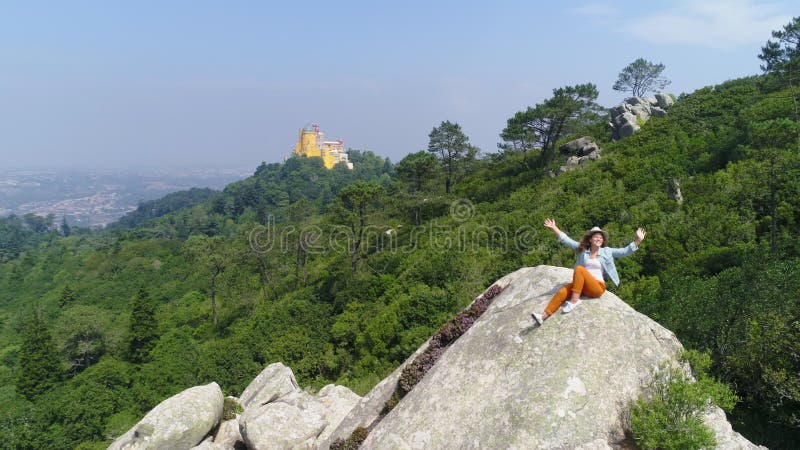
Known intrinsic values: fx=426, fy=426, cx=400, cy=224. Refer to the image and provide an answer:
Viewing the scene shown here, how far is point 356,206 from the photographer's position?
45219 mm

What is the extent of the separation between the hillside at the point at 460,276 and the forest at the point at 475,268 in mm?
134

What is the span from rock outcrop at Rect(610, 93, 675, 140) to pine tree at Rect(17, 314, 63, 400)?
74.7 m

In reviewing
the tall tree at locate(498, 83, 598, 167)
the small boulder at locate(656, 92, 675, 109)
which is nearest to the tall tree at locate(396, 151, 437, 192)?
the tall tree at locate(498, 83, 598, 167)

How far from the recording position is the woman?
9016 millimetres

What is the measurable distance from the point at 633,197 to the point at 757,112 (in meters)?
18.5

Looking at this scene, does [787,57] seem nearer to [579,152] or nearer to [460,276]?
[579,152]

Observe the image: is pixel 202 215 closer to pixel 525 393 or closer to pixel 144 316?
pixel 144 316

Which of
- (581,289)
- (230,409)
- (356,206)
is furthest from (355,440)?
(356,206)

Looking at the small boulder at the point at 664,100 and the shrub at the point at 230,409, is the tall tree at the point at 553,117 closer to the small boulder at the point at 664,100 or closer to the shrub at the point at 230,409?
the small boulder at the point at 664,100

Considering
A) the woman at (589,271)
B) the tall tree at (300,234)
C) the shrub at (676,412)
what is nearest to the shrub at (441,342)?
the woman at (589,271)

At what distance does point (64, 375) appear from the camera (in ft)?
170

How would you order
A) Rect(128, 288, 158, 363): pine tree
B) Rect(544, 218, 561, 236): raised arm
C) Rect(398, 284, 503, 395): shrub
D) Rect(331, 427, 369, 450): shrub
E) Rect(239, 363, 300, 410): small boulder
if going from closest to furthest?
Rect(544, 218, 561, 236): raised arm
Rect(331, 427, 369, 450): shrub
Rect(398, 284, 503, 395): shrub
Rect(239, 363, 300, 410): small boulder
Rect(128, 288, 158, 363): pine tree

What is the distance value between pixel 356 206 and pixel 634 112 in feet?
136

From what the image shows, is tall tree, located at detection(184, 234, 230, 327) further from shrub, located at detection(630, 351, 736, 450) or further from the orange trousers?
shrub, located at detection(630, 351, 736, 450)
